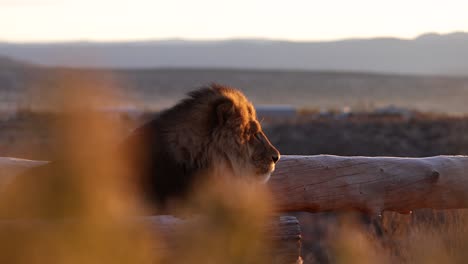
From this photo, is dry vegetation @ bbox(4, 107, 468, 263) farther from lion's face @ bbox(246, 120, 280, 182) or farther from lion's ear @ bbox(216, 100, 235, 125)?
lion's ear @ bbox(216, 100, 235, 125)

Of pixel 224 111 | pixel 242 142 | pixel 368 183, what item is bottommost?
pixel 368 183

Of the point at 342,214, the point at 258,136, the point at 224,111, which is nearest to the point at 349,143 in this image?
the point at 342,214

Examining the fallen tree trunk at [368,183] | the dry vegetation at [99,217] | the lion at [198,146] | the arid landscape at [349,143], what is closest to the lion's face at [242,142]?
the lion at [198,146]

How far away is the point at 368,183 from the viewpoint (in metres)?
5.98

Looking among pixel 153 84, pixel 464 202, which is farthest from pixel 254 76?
pixel 464 202

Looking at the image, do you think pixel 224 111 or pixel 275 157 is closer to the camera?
pixel 224 111

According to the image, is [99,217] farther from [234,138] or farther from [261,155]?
[261,155]

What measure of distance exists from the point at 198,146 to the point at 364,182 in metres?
→ 1.41

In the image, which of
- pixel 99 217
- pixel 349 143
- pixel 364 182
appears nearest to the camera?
pixel 99 217

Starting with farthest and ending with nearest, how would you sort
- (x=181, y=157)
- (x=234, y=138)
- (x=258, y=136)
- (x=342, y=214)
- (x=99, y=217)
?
(x=342, y=214) < (x=258, y=136) < (x=234, y=138) < (x=181, y=157) < (x=99, y=217)

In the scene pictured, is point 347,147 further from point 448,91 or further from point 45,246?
point 448,91

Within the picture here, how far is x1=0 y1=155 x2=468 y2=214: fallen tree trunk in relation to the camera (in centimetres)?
577

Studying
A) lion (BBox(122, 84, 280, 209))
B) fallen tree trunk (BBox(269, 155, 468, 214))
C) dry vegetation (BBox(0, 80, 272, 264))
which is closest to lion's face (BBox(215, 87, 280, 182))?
lion (BBox(122, 84, 280, 209))

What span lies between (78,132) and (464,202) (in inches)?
124
